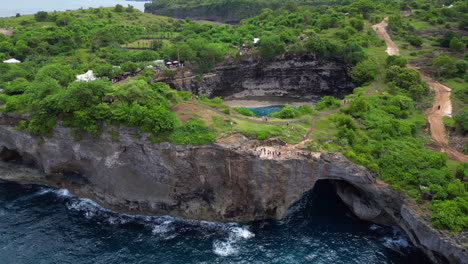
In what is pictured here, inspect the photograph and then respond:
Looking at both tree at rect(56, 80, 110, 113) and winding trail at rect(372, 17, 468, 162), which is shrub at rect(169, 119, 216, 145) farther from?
winding trail at rect(372, 17, 468, 162)

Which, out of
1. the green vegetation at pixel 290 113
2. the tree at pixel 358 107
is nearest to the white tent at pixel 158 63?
the green vegetation at pixel 290 113

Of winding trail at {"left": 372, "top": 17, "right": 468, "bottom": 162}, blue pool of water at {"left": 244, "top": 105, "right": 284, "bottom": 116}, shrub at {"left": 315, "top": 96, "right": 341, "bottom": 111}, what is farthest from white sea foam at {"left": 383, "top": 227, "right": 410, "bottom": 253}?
blue pool of water at {"left": 244, "top": 105, "right": 284, "bottom": 116}

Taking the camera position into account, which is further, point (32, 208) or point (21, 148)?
point (21, 148)

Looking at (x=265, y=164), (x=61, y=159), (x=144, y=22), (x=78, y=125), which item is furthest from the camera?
(x=144, y=22)

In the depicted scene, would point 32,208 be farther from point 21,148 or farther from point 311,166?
point 311,166

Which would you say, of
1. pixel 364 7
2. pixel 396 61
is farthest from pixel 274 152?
pixel 364 7

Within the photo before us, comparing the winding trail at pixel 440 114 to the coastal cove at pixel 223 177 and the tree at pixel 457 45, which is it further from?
the tree at pixel 457 45

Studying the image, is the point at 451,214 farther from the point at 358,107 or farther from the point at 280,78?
the point at 280,78

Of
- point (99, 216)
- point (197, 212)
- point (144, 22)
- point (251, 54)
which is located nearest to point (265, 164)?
point (197, 212)
